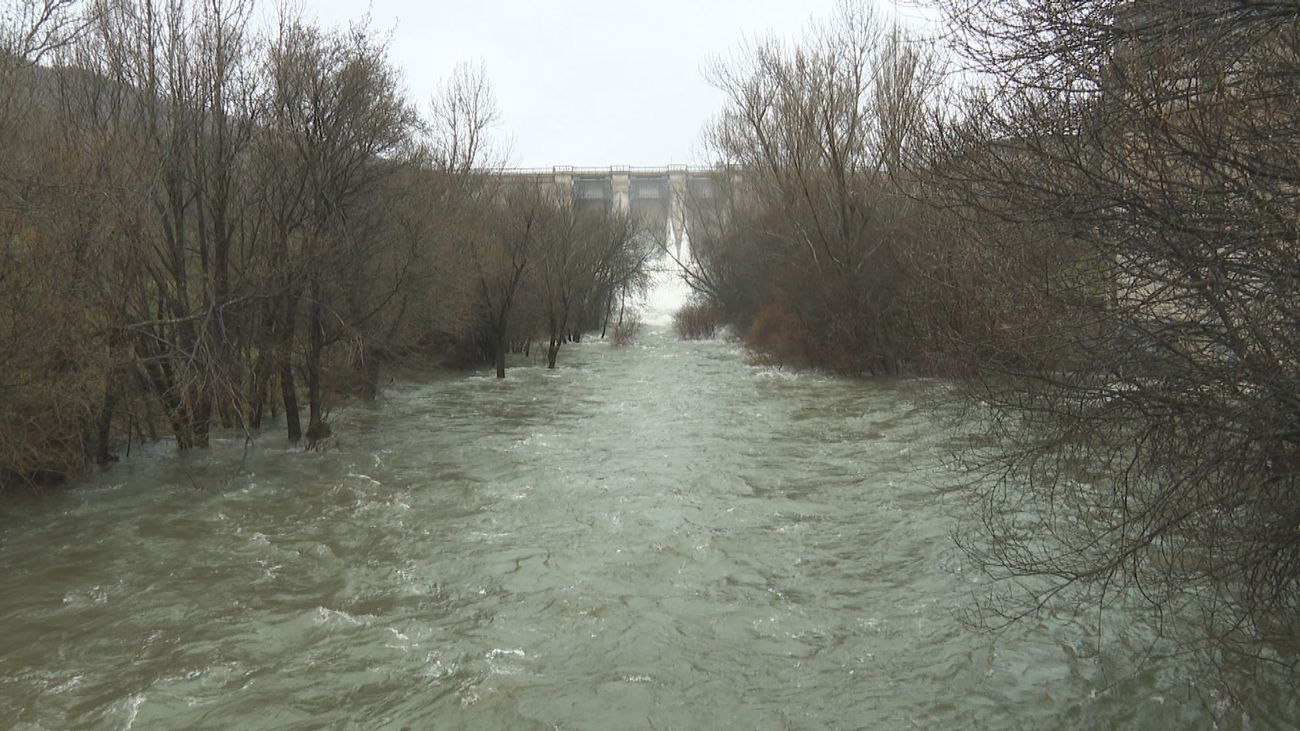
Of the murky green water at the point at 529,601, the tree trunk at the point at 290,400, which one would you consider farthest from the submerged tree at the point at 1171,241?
the tree trunk at the point at 290,400

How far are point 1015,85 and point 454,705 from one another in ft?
19.0

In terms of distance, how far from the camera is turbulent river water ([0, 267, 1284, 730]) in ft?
19.3

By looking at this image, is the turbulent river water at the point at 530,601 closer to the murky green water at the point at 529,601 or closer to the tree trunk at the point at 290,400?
the murky green water at the point at 529,601

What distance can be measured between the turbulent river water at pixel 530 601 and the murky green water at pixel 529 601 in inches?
1.2

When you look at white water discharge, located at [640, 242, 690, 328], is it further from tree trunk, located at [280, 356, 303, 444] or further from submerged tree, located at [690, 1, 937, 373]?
tree trunk, located at [280, 356, 303, 444]

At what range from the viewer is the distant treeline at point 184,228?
383 inches

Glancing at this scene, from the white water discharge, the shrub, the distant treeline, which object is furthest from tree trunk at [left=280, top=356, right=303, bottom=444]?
the white water discharge

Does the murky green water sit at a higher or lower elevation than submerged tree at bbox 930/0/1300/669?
lower

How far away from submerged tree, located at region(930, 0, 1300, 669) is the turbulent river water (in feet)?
5.29

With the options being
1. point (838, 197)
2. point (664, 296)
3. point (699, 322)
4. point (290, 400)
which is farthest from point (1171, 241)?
point (664, 296)

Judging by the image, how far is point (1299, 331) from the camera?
4371 mm

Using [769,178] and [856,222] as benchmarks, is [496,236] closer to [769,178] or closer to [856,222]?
[769,178]

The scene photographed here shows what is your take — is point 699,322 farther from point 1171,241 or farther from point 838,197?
point 1171,241

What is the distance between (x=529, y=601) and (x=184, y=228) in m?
9.71
